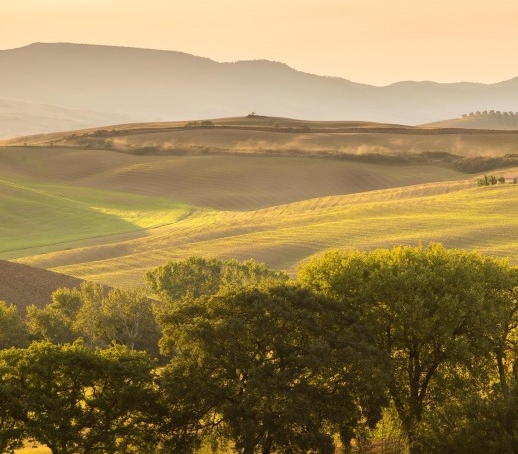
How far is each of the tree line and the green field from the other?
147 ft

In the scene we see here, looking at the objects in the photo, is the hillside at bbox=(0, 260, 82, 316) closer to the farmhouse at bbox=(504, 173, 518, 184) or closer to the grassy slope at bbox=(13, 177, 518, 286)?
the grassy slope at bbox=(13, 177, 518, 286)

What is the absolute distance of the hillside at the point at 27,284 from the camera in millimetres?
85312

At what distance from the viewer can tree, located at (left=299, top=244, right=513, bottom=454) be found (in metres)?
41.0

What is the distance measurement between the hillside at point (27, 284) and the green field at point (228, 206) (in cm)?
629

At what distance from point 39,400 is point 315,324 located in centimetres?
1187

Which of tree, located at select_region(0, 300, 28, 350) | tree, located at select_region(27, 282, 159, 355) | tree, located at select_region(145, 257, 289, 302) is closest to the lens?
tree, located at select_region(0, 300, 28, 350)

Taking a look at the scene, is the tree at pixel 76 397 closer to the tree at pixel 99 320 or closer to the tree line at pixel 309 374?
the tree line at pixel 309 374

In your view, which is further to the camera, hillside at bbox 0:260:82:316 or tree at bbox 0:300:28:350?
hillside at bbox 0:260:82:316

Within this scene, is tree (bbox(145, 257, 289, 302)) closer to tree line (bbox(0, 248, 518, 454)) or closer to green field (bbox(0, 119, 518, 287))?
green field (bbox(0, 119, 518, 287))

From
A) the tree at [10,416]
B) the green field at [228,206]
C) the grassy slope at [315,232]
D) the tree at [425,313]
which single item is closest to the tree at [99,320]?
the green field at [228,206]

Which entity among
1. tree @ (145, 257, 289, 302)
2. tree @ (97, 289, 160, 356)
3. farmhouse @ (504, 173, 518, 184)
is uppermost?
farmhouse @ (504, 173, 518, 184)

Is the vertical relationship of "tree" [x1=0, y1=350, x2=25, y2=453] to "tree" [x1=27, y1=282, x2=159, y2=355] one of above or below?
above

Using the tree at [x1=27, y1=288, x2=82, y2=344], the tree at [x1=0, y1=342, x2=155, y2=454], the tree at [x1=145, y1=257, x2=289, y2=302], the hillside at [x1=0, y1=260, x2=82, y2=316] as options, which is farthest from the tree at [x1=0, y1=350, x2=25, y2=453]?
the hillside at [x1=0, y1=260, x2=82, y2=316]

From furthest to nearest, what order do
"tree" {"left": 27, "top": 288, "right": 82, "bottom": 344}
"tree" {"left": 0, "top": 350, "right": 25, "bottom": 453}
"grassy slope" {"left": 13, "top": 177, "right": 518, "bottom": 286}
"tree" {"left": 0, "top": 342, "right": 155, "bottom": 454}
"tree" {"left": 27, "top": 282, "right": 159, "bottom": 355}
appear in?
1. "grassy slope" {"left": 13, "top": 177, "right": 518, "bottom": 286}
2. "tree" {"left": 27, "top": 282, "right": 159, "bottom": 355}
3. "tree" {"left": 27, "top": 288, "right": 82, "bottom": 344}
4. "tree" {"left": 0, "top": 342, "right": 155, "bottom": 454}
5. "tree" {"left": 0, "top": 350, "right": 25, "bottom": 453}
